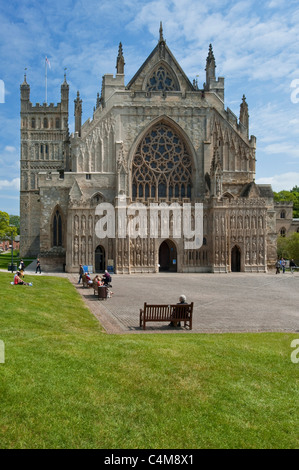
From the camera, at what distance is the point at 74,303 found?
17562mm

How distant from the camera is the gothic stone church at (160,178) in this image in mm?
38125

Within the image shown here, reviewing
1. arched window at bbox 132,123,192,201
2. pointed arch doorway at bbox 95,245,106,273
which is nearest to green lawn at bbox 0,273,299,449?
pointed arch doorway at bbox 95,245,106,273

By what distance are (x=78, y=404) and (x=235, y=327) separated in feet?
25.4

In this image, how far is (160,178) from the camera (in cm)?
4194

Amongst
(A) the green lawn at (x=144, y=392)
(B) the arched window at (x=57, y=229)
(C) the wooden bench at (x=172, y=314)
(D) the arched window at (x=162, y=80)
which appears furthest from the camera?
(D) the arched window at (x=162, y=80)

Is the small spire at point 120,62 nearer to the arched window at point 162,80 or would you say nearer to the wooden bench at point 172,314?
the arched window at point 162,80

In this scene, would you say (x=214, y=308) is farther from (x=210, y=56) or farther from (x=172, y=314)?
(x=210, y=56)

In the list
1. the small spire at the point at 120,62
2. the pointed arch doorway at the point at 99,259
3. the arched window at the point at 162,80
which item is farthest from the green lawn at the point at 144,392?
the arched window at the point at 162,80

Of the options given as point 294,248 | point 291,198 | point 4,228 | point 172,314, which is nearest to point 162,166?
point 294,248

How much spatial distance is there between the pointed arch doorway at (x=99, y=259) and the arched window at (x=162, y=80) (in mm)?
18954

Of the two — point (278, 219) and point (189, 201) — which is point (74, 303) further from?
point (278, 219)
